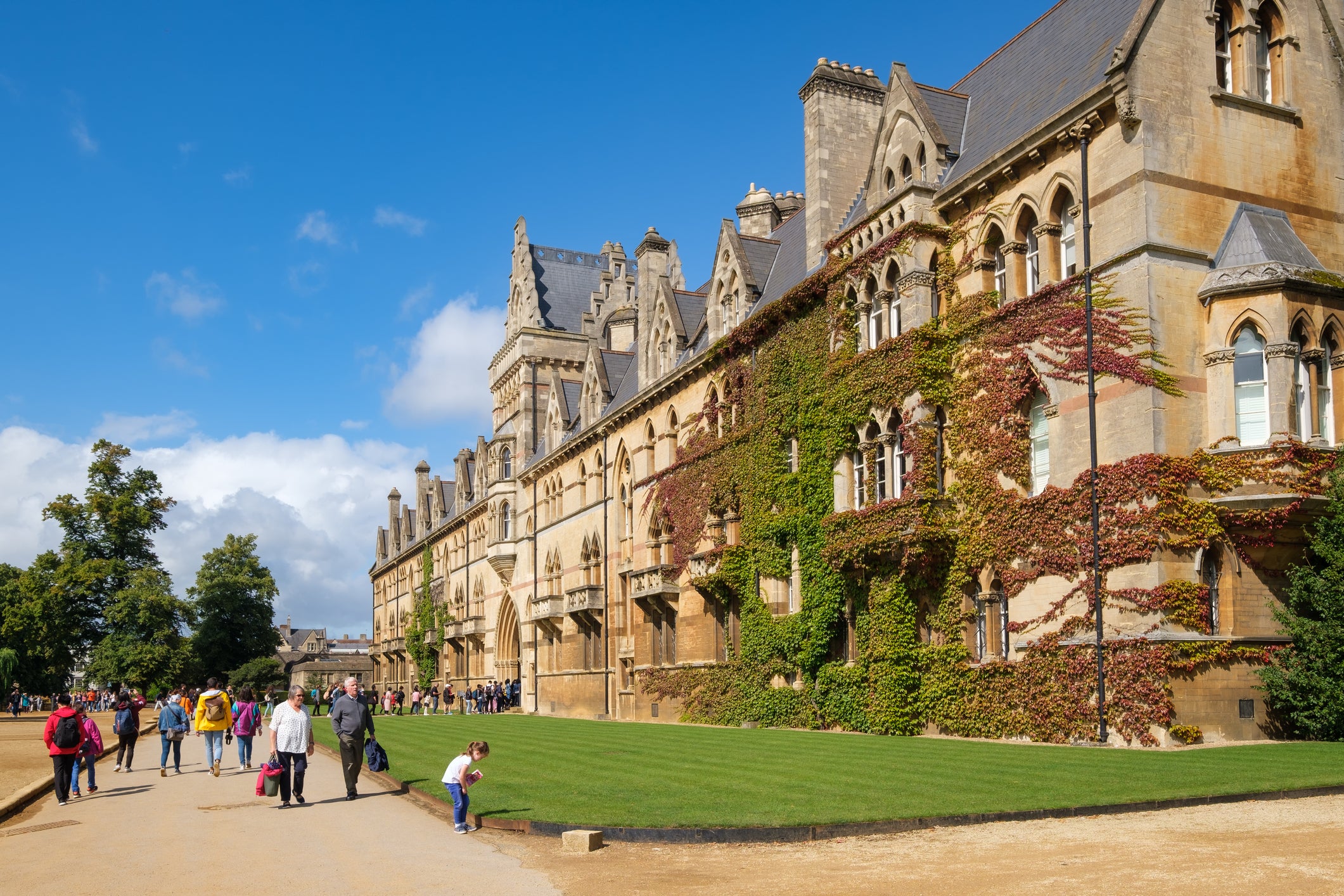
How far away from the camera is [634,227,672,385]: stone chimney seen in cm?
4462

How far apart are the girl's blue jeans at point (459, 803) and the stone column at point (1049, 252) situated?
15463 mm

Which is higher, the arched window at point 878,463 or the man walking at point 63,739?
the arched window at point 878,463

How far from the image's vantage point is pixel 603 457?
47562mm

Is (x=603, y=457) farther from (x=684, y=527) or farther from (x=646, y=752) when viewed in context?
(x=646, y=752)

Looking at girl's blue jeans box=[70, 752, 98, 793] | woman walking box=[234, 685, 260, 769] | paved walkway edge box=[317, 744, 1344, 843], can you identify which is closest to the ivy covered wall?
paved walkway edge box=[317, 744, 1344, 843]

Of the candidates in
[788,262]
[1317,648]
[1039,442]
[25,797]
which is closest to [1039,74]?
[1039,442]

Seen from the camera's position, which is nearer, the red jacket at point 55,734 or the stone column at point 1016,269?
the red jacket at point 55,734

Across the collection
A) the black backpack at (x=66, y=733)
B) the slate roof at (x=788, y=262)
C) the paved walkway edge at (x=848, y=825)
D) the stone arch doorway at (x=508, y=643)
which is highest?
the slate roof at (x=788, y=262)

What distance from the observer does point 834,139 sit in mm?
33969

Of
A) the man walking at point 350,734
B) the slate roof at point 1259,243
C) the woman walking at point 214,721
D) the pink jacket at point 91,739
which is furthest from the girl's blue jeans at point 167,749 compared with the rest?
the slate roof at point 1259,243

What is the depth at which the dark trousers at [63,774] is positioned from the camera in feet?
61.6

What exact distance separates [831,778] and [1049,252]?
12.2m

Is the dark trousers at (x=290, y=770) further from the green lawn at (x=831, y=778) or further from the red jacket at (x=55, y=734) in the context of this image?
the red jacket at (x=55, y=734)

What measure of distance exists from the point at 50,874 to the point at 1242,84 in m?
23.8
